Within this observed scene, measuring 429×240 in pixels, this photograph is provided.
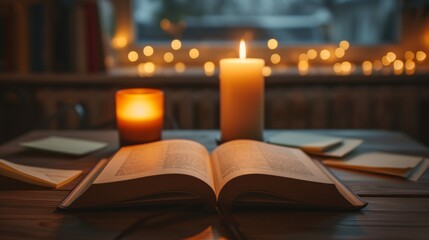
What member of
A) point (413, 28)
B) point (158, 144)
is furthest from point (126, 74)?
point (413, 28)

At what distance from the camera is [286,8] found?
2268mm

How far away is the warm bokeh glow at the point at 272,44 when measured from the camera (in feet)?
7.36

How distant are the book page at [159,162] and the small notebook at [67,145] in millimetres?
133

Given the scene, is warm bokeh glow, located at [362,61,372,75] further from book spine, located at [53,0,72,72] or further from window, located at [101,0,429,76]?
book spine, located at [53,0,72,72]

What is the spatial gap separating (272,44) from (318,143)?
3.98 ft

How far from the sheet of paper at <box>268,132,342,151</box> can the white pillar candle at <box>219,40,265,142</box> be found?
0.22 feet

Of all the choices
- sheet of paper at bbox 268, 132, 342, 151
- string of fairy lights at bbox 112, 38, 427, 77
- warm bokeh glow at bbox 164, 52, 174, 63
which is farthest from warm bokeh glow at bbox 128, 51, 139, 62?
sheet of paper at bbox 268, 132, 342, 151

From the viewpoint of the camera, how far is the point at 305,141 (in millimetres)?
1140

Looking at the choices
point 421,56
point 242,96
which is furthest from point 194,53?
point 242,96

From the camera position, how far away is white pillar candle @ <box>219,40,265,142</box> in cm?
109

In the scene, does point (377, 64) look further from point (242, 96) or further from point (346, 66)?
point (242, 96)

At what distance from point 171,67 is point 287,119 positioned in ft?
A: 1.81

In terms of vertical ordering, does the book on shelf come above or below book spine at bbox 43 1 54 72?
below

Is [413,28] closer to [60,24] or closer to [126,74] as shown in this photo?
[126,74]
